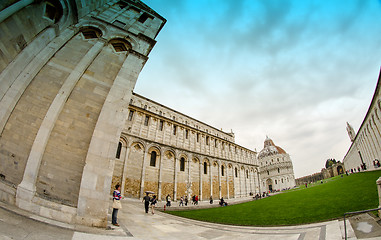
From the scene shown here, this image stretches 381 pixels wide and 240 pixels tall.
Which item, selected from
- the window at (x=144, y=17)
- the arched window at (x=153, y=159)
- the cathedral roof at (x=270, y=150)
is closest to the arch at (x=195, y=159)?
the arched window at (x=153, y=159)

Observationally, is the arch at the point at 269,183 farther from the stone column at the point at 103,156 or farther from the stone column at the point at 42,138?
the stone column at the point at 42,138

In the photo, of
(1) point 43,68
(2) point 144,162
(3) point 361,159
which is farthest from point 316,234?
(3) point 361,159

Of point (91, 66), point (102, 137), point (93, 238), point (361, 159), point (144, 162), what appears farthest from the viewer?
point (361, 159)

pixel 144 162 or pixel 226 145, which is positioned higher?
pixel 226 145

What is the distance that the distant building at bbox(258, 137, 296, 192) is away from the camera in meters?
65.6

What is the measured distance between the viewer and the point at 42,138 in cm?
508

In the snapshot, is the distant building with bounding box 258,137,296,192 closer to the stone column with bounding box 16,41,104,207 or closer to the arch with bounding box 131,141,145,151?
the arch with bounding box 131,141,145,151

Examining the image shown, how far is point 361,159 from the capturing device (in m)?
43.2

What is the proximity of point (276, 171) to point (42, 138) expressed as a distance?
3194 inches

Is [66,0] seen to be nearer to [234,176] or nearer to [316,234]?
[316,234]

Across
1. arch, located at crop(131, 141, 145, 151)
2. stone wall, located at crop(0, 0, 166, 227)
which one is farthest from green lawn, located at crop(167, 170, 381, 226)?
arch, located at crop(131, 141, 145, 151)

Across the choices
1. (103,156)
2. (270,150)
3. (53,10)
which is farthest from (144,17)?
(270,150)

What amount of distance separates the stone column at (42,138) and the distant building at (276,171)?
236 feet

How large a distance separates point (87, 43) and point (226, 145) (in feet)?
103
